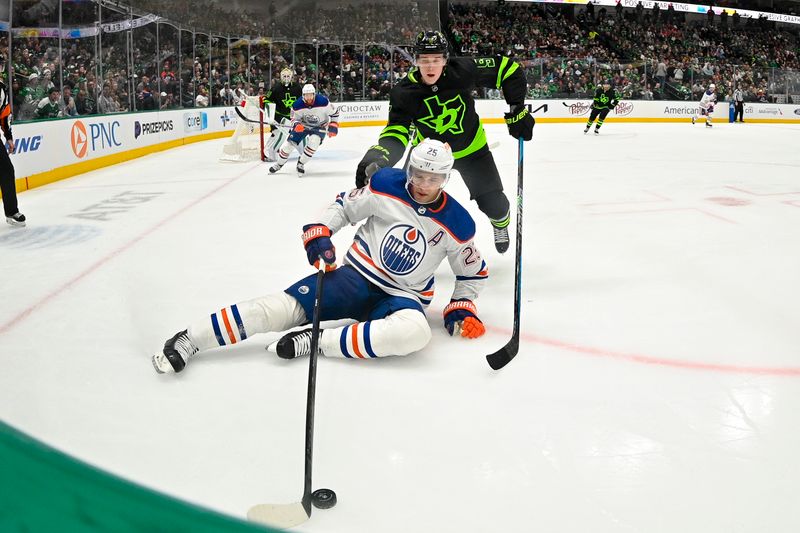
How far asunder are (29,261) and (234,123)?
10971mm

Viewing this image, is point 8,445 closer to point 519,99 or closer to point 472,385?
point 472,385

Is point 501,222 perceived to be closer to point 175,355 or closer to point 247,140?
point 175,355

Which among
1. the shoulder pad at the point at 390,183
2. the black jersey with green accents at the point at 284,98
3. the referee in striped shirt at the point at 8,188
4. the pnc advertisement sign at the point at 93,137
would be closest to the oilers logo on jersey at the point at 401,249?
the shoulder pad at the point at 390,183

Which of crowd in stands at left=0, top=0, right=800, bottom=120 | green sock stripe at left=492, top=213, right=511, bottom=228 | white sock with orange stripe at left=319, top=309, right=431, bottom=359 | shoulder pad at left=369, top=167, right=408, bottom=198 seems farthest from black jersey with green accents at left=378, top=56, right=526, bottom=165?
crowd in stands at left=0, top=0, right=800, bottom=120

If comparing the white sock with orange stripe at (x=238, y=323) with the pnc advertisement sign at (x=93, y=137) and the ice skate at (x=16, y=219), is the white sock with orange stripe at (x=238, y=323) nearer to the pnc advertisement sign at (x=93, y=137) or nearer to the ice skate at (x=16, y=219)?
the ice skate at (x=16, y=219)

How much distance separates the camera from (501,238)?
4414mm

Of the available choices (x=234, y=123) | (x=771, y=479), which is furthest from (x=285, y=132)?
(x=771, y=479)

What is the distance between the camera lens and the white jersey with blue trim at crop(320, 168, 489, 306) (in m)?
2.74

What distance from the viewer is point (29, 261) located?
13.7ft

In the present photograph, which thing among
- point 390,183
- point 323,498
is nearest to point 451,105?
point 390,183

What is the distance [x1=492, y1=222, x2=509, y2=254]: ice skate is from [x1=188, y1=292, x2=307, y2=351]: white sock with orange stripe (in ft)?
6.78

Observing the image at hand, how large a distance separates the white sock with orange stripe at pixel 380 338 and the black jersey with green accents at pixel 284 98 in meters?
7.83

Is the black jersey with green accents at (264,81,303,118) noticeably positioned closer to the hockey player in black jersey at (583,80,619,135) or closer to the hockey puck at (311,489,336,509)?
the hockey player in black jersey at (583,80,619,135)

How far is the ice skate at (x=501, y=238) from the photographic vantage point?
441cm
